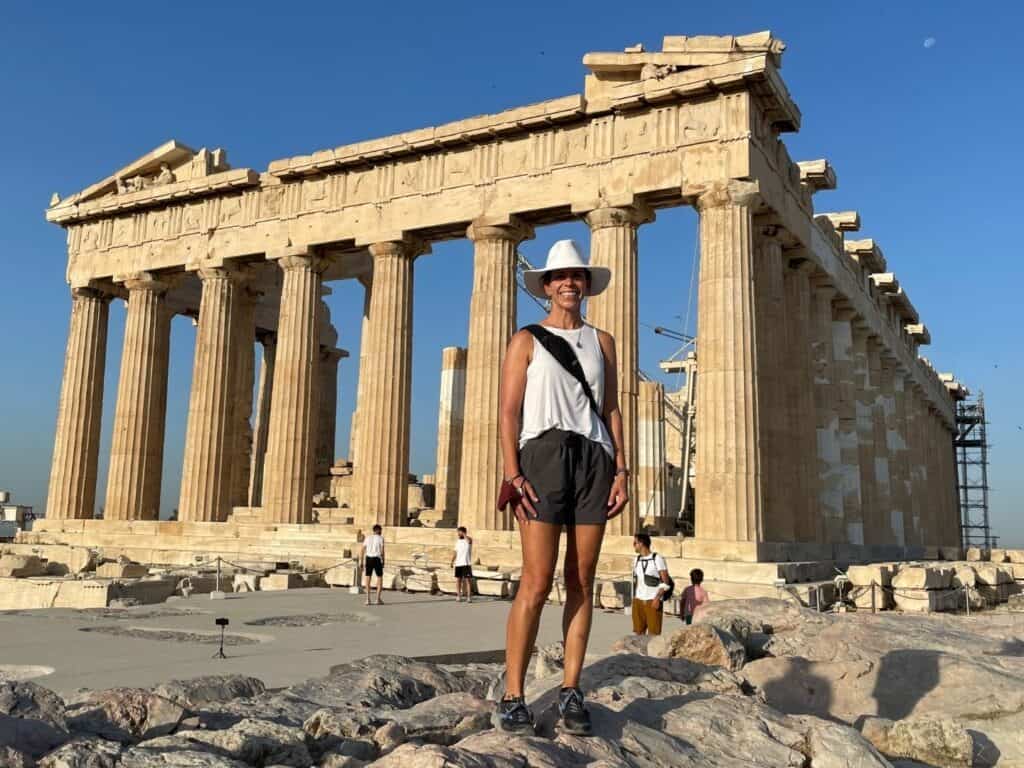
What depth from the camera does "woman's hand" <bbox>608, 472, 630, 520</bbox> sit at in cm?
433

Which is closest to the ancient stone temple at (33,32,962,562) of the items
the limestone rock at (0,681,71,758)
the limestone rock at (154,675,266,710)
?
the limestone rock at (154,675,266,710)

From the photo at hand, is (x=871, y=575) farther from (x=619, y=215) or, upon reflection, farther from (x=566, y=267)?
(x=566, y=267)

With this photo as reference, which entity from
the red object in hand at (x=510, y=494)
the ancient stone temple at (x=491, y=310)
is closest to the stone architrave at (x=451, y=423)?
the ancient stone temple at (x=491, y=310)

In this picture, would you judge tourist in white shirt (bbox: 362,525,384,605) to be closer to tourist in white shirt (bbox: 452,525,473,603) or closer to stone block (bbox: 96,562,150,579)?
tourist in white shirt (bbox: 452,525,473,603)

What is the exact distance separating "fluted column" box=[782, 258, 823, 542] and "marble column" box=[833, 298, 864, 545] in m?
3.17

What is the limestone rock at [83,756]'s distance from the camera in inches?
125

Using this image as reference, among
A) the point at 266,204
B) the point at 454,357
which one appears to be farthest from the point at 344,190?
the point at 454,357

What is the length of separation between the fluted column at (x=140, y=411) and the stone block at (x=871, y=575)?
22013mm

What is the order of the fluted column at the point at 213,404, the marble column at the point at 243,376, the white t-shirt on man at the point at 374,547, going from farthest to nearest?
1. the marble column at the point at 243,376
2. the fluted column at the point at 213,404
3. the white t-shirt on man at the point at 374,547

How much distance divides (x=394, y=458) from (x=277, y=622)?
13733mm

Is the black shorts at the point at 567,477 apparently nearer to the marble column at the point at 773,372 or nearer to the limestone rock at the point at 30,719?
the limestone rock at the point at 30,719

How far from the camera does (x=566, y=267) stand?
462 centimetres

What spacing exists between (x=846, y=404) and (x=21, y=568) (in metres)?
23.5

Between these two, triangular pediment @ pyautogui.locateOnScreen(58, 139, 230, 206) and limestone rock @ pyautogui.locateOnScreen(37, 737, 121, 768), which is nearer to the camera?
limestone rock @ pyautogui.locateOnScreen(37, 737, 121, 768)
